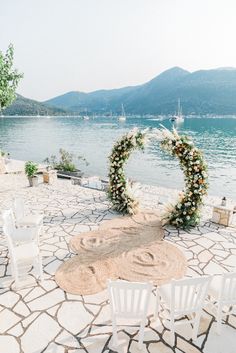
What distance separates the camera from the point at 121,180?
9.41 m

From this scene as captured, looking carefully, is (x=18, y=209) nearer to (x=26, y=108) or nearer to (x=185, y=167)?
(x=185, y=167)

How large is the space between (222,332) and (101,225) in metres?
4.78

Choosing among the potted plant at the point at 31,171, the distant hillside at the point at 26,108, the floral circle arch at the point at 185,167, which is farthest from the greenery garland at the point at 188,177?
the distant hillside at the point at 26,108

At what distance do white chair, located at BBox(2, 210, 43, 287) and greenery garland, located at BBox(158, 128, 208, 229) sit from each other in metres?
→ 4.38

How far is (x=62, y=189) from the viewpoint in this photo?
482 inches

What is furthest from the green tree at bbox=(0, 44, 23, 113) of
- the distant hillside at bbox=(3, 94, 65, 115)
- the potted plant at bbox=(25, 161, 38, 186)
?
the distant hillside at bbox=(3, 94, 65, 115)

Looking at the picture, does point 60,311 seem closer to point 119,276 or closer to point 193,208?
point 119,276

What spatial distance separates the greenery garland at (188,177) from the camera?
25.7 feet

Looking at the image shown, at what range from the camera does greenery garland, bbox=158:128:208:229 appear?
7.82m

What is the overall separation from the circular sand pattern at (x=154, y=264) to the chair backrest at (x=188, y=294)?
1.55 meters

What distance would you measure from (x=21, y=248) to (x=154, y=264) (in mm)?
3079

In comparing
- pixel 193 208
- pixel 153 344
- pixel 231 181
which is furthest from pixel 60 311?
pixel 231 181

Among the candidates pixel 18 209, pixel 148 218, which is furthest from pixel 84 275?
pixel 148 218

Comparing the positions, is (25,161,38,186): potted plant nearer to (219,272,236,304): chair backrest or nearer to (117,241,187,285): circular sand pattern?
(117,241,187,285): circular sand pattern
